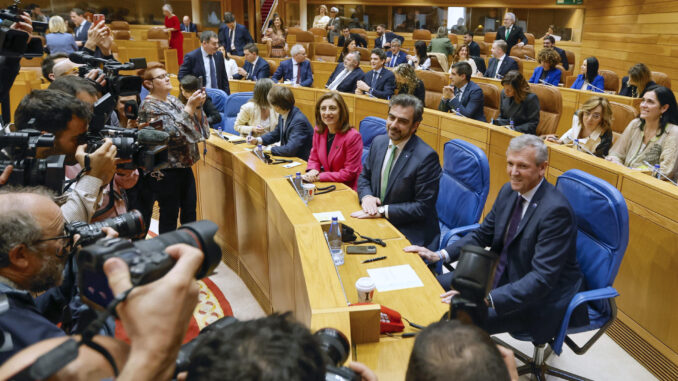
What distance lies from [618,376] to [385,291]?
5.29 ft

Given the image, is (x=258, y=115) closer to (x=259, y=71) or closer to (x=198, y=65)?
(x=198, y=65)

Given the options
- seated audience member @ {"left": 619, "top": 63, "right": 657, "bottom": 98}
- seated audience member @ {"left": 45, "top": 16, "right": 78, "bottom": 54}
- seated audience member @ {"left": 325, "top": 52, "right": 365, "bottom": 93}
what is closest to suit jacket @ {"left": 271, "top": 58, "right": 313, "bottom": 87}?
seated audience member @ {"left": 325, "top": 52, "right": 365, "bottom": 93}

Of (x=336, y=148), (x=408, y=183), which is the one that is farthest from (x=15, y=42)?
(x=408, y=183)

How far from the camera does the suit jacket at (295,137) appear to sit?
4.26 m

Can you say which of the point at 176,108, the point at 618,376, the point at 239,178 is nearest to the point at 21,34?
the point at 176,108

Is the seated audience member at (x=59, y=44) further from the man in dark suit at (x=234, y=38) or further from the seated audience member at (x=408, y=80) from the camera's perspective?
the seated audience member at (x=408, y=80)

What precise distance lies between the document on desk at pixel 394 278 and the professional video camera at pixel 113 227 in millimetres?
1058

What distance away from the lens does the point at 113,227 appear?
1689 millimetres

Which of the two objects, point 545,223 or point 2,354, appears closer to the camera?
point 2,354

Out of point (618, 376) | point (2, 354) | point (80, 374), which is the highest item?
point (80, 374)

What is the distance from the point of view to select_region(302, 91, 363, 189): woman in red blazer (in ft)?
12.2

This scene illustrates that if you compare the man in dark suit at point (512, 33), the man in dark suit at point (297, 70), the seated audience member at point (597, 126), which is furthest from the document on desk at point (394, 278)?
the man in dark suit at point (512, 33)

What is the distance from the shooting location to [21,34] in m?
2.43

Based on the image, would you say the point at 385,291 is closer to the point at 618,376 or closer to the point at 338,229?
the point at 338,229
